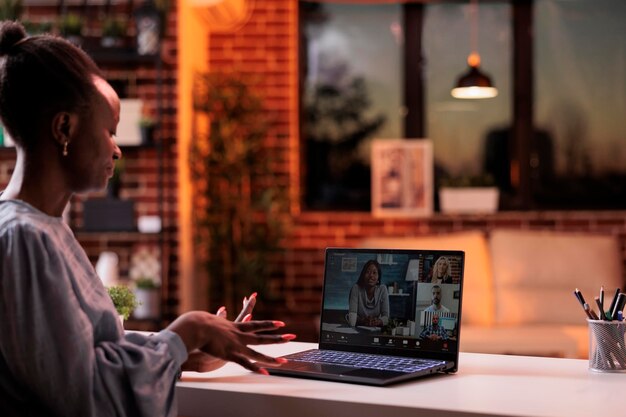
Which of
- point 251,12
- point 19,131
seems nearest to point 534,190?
point 251,12

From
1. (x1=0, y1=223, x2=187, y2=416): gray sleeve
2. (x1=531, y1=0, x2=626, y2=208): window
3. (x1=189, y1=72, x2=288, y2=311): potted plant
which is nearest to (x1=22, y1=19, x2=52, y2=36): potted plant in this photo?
(x1=189, y1=72, x2=288, y2=311): potted plant

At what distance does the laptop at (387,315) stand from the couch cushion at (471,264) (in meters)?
3.09

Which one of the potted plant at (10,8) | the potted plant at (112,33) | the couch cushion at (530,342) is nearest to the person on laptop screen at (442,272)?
the couch cushion at (530,342)

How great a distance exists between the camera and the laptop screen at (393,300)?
188cm

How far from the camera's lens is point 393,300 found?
76.0 inches

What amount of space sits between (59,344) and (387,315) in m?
0.77

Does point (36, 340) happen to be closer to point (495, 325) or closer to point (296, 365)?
point (296, 365)

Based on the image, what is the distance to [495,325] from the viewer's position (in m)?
5.07

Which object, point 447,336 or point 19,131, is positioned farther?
point 447,336

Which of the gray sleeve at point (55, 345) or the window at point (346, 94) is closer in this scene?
the gray sleeve at point (55, 345)

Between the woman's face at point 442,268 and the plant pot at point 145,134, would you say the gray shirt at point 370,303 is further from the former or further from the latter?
the plant pot at point 145,134

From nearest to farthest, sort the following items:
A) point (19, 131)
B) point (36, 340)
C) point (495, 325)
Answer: point (36, 340) < point (19, 131) < point (495, 325)

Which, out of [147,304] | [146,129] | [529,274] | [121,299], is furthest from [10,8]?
[121,299]

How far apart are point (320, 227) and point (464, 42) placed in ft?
5.10
